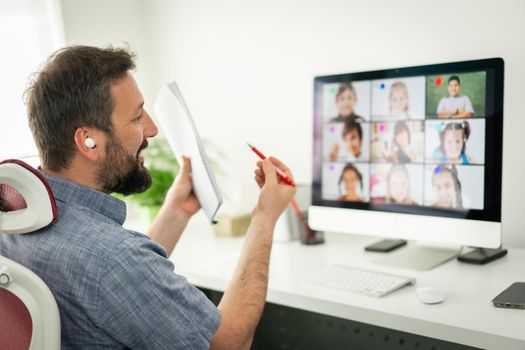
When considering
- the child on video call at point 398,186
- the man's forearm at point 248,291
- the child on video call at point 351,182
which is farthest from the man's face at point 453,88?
the man's forearm at point 248,291

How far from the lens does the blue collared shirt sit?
895 mm

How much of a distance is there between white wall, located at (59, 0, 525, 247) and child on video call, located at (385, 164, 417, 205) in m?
0.35

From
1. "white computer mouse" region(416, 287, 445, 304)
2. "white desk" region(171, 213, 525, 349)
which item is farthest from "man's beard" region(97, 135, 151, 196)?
"white computer mouse" region(416, 287, 445, 304)

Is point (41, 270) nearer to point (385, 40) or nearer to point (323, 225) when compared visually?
point (323, 225)

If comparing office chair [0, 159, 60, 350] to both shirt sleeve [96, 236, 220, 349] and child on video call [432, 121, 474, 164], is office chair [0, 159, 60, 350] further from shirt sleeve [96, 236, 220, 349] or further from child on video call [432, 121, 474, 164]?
child on video call [432, 121, 474, 164]

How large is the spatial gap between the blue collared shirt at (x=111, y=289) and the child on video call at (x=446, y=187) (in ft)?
2.43

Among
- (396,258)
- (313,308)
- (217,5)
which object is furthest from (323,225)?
(217,5)

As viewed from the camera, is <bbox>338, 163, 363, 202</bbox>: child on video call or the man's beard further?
<bbox>338, 163, 363, 202</bbox>: child on video call

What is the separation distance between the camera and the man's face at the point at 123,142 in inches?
42.7

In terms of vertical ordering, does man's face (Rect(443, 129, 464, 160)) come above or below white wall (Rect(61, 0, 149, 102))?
below

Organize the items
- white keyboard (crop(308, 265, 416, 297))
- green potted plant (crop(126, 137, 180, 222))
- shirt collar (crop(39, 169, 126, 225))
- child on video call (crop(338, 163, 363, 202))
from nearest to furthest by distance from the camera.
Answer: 1. shirt collar (crop(39, 169, 126, 225))
2. white keyboard (crop(308, 265, 416, 297))
3. child on video call (crop(338, 163, 363, 202))
4. green potted plant (crop(126, 137, 180, 222))

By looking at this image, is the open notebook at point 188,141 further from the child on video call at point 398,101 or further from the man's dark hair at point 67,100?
the child on video call at point 398,101

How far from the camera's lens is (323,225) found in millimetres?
1656

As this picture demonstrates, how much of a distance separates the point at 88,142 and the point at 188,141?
1.30 feet
